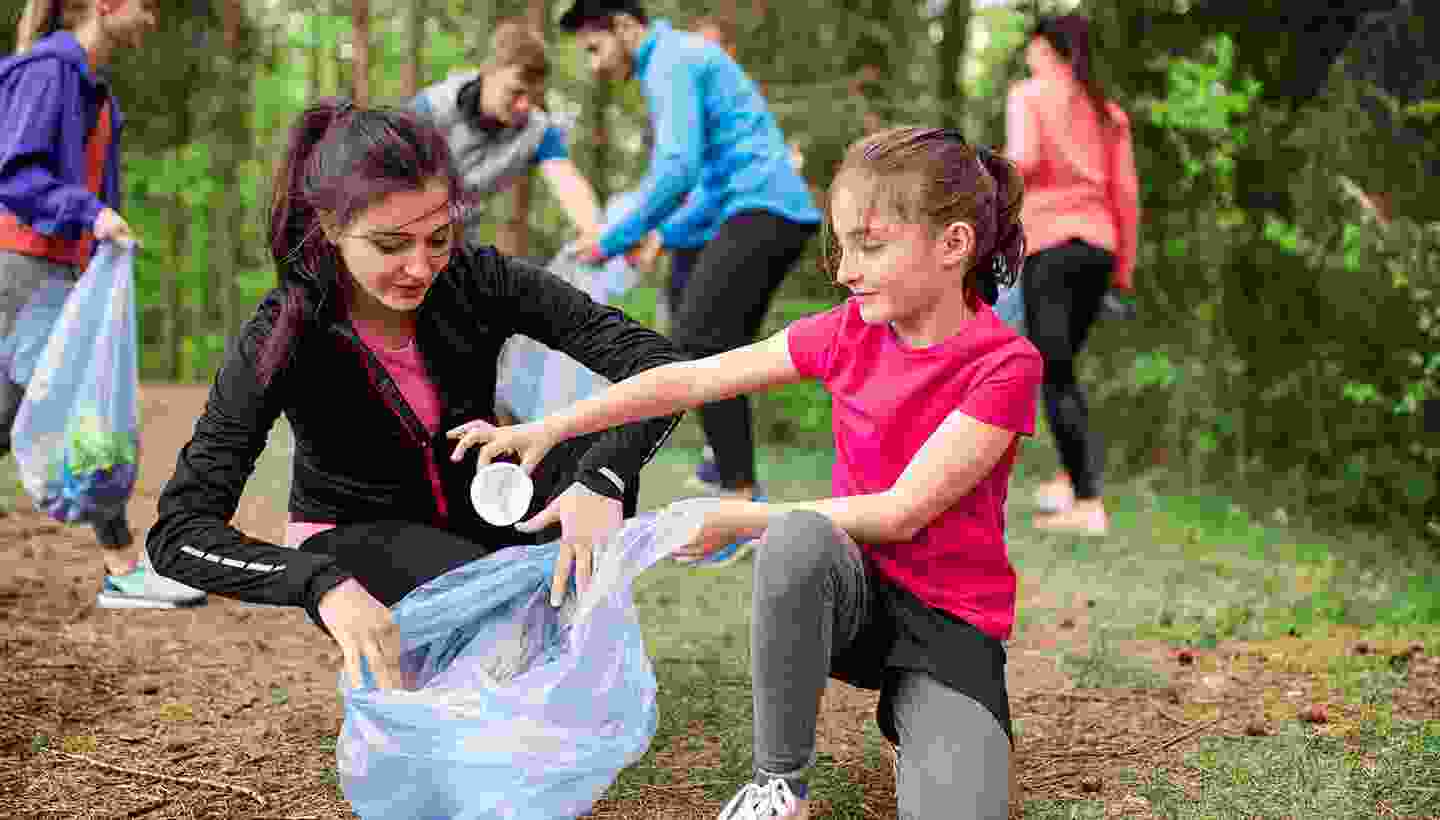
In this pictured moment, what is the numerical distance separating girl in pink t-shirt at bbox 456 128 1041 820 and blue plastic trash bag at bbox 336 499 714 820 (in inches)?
5.1

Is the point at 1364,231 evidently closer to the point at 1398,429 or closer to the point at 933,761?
the point at 1398,429

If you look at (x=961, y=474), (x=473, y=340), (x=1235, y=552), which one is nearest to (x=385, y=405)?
(x=473, y=340)

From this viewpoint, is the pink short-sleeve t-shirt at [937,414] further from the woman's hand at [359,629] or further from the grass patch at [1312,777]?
the woman's hand at [359,629]

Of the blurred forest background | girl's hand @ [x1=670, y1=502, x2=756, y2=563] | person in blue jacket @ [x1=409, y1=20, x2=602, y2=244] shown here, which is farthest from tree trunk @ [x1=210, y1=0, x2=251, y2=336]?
girl's hand @ [x1=670, y1=502, x2=756, y2=563]

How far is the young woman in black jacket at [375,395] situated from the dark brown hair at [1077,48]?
A: 10.6 feet

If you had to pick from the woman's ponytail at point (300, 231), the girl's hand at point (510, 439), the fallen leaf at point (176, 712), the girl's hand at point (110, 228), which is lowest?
the fallen leaf at point (176, 712)

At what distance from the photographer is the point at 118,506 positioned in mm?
3795

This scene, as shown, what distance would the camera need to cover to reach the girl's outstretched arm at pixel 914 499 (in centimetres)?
214

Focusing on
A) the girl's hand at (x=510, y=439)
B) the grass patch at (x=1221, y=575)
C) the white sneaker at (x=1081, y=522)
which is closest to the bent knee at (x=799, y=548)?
the girl's hand at (x=510, y=439)

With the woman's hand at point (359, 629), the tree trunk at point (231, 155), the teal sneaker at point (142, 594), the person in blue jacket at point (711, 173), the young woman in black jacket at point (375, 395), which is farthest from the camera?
the tree trunk at point (231, 155)

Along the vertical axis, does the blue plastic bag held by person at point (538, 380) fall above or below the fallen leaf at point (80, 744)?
above

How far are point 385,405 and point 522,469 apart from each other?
42cm

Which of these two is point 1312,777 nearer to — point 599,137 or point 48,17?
point 48,17

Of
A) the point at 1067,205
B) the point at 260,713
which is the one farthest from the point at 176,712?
the point at 1067,205
